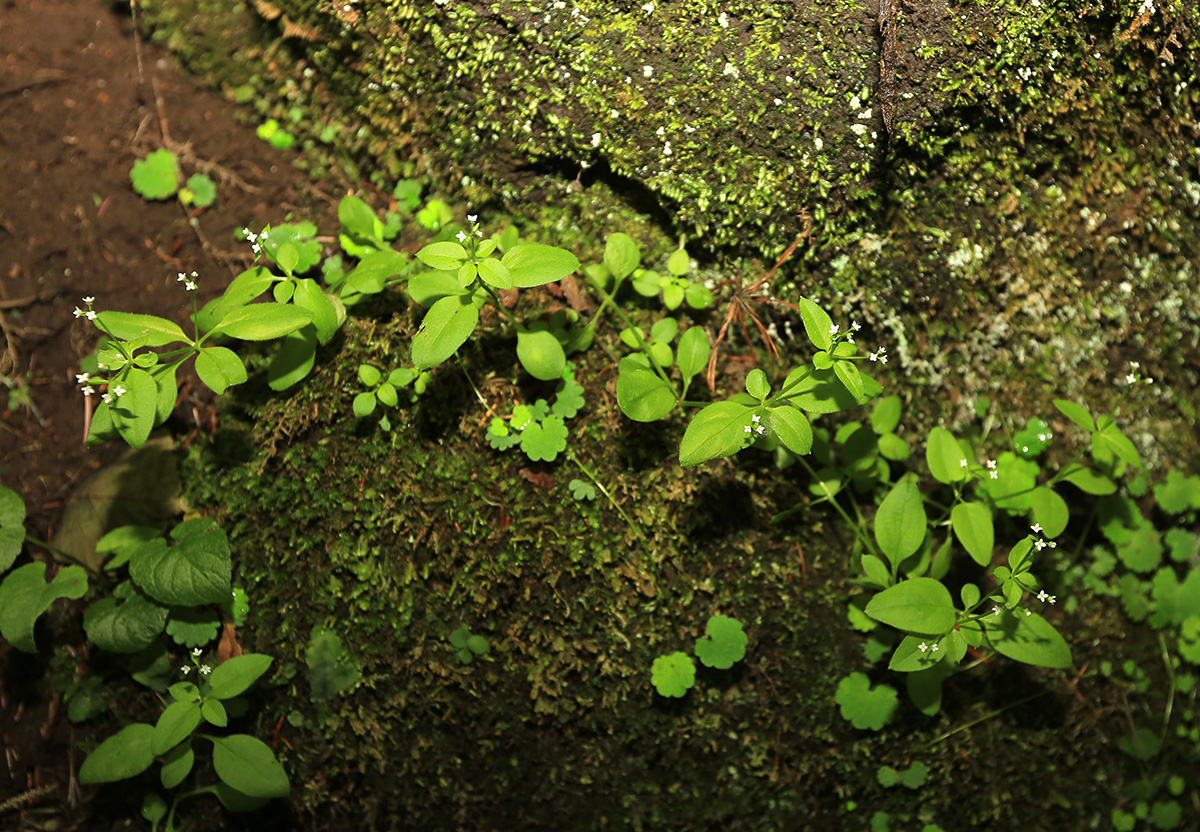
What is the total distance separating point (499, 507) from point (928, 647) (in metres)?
1.39

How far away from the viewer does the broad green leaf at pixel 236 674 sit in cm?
237

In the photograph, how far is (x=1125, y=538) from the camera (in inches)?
108

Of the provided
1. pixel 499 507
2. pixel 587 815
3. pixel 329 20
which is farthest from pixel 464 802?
pixel 329 20

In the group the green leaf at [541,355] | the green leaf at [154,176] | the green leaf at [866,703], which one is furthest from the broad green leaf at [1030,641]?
the green leaf at [154,176]

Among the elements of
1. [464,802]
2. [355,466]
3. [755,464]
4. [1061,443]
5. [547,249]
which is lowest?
[464,802]

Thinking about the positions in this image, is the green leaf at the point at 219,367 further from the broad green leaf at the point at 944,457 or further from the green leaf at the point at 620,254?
the broad green leaf at the point at 944,457

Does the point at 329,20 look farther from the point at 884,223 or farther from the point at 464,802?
the point at 464,802

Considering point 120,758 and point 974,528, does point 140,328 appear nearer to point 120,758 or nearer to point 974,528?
point 120,758

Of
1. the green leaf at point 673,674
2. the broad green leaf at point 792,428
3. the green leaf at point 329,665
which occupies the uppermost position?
the broad green leaf at point 792,428

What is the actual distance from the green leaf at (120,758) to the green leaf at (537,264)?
6.38 ft

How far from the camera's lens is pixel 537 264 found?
2.15 metres

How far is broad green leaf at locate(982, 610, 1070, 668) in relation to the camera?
2.25 meters

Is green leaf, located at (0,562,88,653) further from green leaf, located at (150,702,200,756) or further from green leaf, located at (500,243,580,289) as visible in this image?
green leaf, located at (500,243,580,289)

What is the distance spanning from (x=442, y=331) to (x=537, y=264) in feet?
1.11
